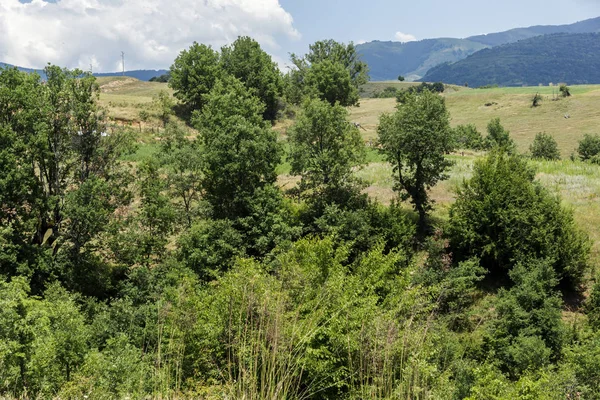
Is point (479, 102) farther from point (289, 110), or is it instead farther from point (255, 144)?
point (255, 144)

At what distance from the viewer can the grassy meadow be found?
30.0m

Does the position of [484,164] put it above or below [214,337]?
above

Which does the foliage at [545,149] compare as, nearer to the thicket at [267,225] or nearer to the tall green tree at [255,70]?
the thicket at [267,225]

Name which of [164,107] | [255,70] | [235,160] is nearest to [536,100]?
[255,70]

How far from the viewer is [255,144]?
23.4m

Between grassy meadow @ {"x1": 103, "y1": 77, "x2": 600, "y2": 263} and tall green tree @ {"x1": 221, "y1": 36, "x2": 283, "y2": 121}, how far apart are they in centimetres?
469

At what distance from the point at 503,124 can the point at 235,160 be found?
66.4m

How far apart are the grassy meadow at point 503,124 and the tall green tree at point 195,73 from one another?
625cm

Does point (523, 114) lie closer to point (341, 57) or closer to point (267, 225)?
point (341, 57)

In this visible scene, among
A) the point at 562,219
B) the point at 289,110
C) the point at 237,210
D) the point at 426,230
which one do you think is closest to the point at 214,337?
the point at 237,210

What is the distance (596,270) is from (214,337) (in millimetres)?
20063

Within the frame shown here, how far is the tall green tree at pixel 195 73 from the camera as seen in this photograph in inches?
2435

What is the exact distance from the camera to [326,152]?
25078mm

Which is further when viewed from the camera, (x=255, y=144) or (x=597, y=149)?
(x=597, y=149)
